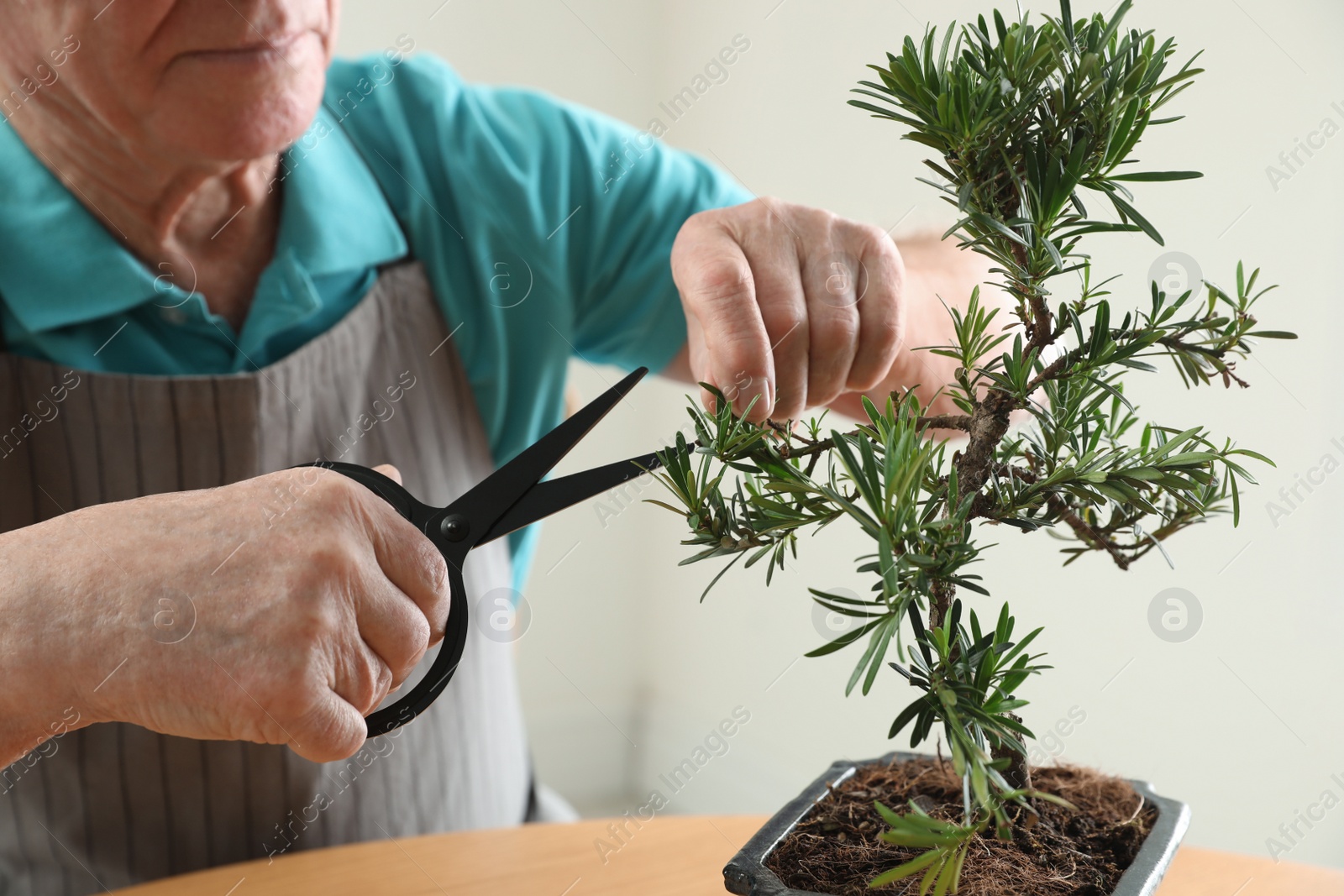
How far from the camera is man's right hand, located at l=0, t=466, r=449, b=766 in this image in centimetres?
70

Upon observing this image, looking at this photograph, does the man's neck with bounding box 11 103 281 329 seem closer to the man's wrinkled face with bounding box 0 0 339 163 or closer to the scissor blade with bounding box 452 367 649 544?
the man's wrinkled face with bounding box 0 0 339 163

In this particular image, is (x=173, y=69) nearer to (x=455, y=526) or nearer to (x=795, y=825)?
(x=455, y=526)

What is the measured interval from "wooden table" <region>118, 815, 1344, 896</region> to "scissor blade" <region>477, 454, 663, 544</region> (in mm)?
369

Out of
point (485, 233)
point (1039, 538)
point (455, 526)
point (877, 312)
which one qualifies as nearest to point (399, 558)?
point (455, 526)

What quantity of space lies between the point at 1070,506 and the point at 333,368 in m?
0.82

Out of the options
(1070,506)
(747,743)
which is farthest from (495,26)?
(1070,506)

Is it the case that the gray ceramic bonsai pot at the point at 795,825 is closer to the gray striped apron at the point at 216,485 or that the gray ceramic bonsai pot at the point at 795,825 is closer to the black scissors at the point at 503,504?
the black scissors at the point at 503,504

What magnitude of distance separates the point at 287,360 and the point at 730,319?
588mm

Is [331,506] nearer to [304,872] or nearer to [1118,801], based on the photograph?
[304,872]

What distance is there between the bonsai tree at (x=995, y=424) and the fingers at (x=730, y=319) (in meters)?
0.08

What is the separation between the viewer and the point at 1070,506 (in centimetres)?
66

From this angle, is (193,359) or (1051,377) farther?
(193,359)

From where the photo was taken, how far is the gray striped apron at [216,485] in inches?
41.7

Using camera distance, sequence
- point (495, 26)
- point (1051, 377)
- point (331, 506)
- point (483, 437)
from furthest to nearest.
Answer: point (495, 26), point (483, 437), point (331, 506), point (1051, 377)
